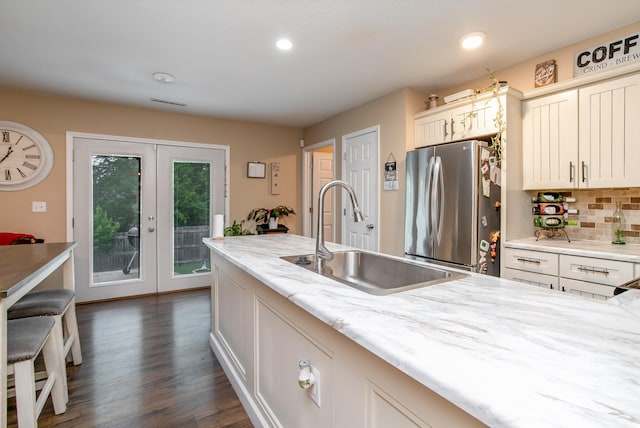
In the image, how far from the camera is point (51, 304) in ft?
6.35

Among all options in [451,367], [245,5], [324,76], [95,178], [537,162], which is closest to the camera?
[451,367]

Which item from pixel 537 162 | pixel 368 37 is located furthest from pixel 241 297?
pixel 537 162

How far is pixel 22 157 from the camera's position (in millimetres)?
3463

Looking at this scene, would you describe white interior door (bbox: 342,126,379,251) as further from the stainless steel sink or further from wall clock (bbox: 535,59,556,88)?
the stainless steel sink

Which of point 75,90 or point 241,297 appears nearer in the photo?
point 241,297

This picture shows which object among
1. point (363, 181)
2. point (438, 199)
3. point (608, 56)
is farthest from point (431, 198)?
point (608, 56)

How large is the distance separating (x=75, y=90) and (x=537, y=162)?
461 cm

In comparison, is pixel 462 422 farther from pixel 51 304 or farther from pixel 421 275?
pixel 51 304

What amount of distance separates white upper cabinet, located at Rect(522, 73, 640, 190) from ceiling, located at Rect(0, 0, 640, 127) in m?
0.47

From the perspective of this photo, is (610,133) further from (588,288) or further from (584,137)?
(588,288)

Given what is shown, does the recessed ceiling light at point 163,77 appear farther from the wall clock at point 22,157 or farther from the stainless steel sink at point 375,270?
the stainless steel sink at point 375,270

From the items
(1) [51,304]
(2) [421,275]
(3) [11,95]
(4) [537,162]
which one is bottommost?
(1) [51,304]

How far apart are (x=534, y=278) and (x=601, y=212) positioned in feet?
2.67

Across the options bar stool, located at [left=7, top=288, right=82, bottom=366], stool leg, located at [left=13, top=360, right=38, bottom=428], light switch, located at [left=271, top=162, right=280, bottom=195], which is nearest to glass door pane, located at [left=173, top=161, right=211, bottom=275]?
light switch, located at [left=271, top=162, right=280, bottom=195]
